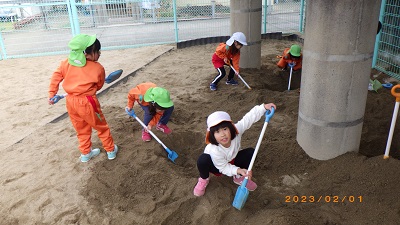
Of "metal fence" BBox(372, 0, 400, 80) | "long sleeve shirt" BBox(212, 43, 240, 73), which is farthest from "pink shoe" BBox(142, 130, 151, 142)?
"metal fence" BBox(372, 0, 400, 80)

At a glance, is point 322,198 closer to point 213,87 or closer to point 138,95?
point 138,95

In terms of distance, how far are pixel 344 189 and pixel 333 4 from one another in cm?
170

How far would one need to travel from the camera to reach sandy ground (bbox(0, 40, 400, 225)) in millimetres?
3021

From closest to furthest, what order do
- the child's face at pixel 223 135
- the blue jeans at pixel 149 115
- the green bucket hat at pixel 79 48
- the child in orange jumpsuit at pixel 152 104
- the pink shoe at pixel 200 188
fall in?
the child's face at pixel 223 135 < the pink shoe at pixel 200 188 < the green bucket hat at pixel 79 48 < the child in orange jumpsuit at pixel 152 104 < the blue jeans at pixel 149 115

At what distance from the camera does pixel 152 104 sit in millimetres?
4309

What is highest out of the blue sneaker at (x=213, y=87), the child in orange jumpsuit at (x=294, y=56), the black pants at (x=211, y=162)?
the child in orange jumpsuit at (x=294, y=56)

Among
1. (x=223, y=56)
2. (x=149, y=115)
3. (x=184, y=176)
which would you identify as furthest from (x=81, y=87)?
(x=223, y=56)

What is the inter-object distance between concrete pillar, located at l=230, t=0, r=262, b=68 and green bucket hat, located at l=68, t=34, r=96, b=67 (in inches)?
167

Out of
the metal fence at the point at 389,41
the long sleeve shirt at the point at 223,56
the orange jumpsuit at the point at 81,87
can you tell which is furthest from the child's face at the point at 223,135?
the metal fence at the point at 389,41

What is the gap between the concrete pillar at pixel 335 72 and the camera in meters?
3.01

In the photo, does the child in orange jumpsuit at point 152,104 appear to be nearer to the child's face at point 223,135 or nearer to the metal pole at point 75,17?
the child's face at point 223,135

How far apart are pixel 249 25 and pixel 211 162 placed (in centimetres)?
471

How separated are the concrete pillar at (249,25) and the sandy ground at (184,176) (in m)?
1.74

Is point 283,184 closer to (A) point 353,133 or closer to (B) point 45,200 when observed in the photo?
(A) point 353,133
